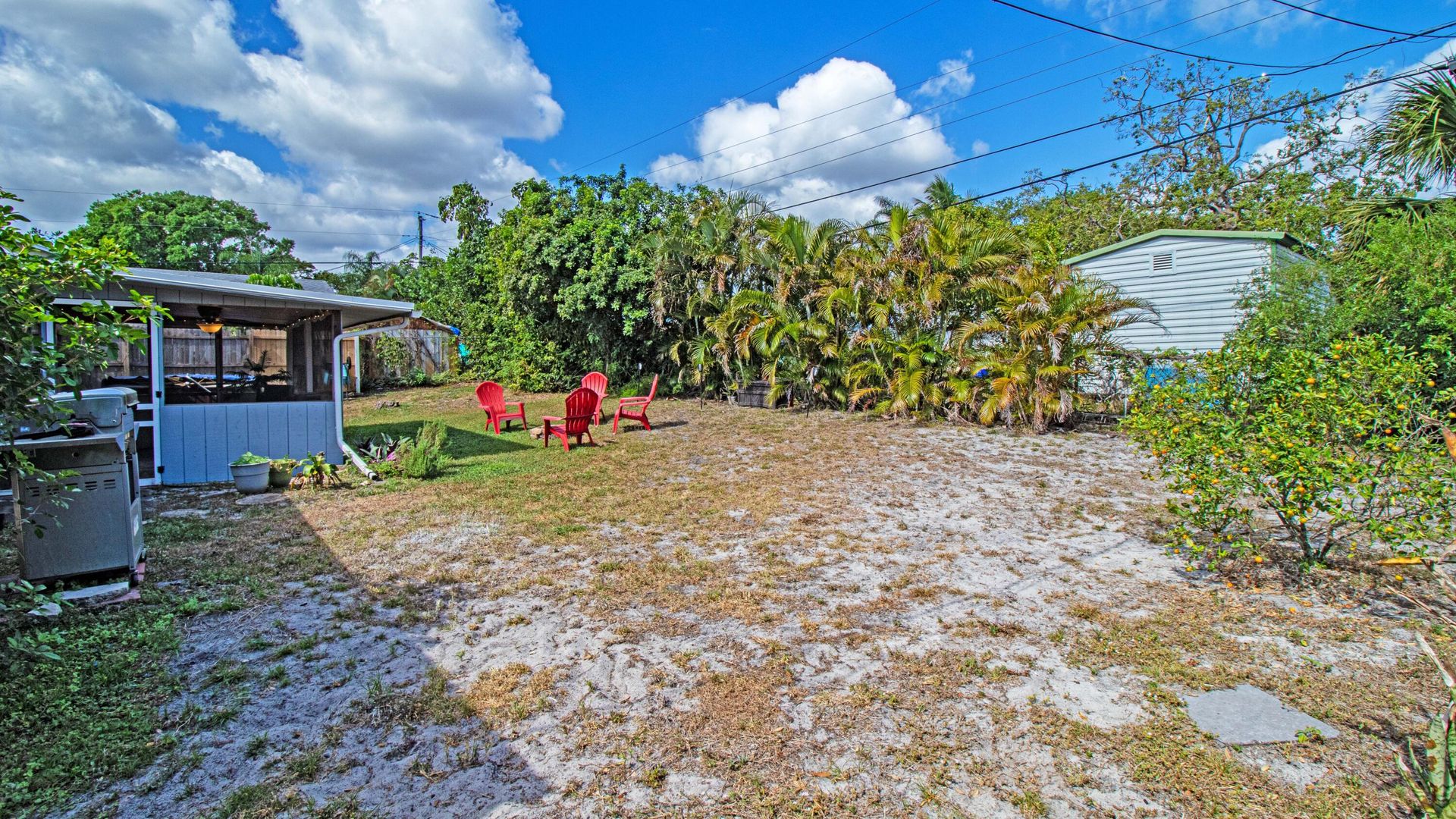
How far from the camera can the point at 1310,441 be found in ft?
12.3

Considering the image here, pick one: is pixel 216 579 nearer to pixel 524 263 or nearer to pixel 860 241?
pixel 860 241

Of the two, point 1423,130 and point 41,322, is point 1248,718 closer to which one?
point 41,322

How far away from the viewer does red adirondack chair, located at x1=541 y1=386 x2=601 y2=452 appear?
938cm

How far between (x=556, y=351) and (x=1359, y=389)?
1678 centimetres

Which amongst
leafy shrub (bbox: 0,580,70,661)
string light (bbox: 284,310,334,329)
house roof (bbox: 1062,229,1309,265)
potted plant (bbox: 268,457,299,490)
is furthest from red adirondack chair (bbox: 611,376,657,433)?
house roof (bbox: 1062,229,1309,265)

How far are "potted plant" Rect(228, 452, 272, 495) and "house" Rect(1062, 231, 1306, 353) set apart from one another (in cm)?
1202

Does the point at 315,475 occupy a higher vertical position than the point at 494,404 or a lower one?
lower

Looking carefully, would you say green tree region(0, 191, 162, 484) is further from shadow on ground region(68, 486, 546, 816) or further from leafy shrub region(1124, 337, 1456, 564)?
leafy shrub region(1124, 337, 1456, 564)

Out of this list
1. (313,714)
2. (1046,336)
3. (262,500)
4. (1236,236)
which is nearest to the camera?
(313,714)

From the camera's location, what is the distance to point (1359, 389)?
147 inches

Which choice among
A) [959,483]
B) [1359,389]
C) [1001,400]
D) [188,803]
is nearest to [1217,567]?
[1359,389]

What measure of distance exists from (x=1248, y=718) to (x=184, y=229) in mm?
50412

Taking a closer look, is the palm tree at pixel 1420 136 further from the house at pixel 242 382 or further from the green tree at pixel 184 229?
the green tree at pixel 184 229

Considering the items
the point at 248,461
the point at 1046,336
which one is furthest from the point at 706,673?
the point at 1046,336
